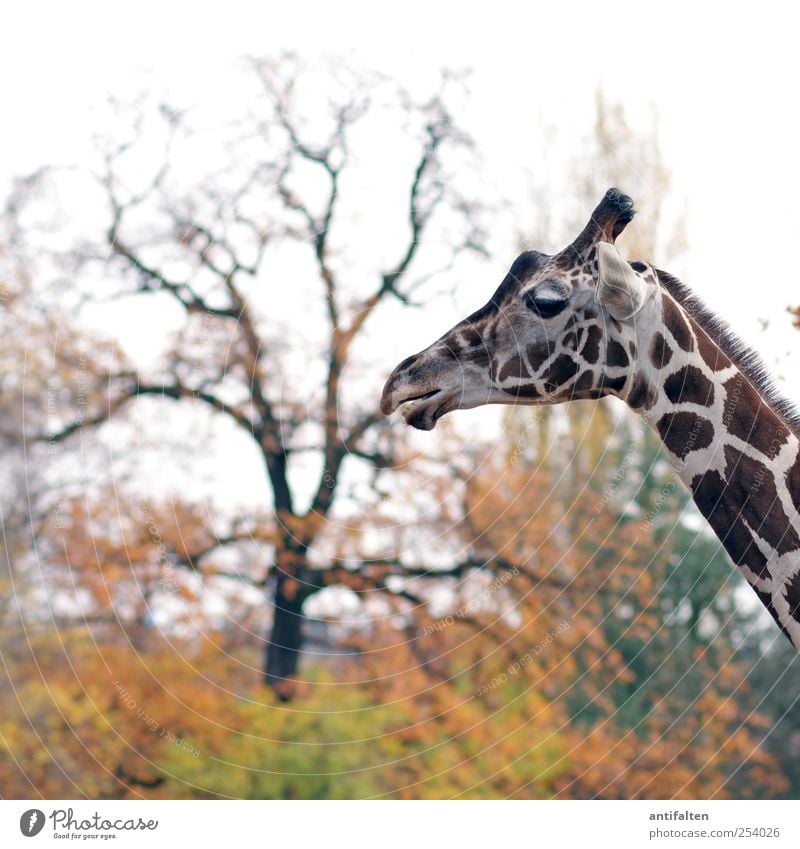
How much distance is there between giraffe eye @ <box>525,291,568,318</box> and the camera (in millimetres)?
5512

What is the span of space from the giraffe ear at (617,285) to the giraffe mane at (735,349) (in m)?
0.41

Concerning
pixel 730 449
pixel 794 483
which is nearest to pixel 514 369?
pixel 730 449

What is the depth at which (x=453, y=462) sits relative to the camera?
56.9ft

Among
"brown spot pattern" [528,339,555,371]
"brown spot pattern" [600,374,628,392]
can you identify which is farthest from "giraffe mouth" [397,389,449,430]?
"brown spot pattern" [600,374,628,392]

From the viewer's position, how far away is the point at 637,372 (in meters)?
5.58

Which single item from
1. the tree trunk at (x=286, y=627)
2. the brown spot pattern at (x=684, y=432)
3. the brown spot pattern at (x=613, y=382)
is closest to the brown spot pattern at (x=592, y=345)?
the brown spot pattern at (x=613, y=382)

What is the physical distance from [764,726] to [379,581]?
30.0 feet

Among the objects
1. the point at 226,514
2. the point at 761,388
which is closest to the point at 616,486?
the point at 226,514

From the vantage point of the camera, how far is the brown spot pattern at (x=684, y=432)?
550cm

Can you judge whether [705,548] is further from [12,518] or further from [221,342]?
[12,518]

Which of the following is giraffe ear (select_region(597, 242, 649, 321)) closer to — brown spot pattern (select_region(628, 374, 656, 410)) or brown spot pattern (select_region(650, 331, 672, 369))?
brown spot pattern (select_region(650, 331, 672, 369))

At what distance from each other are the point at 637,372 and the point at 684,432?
360 millimetres

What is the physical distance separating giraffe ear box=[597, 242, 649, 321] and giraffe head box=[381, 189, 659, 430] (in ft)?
0.06

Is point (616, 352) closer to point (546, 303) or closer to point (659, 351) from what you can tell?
point (659, 351)
